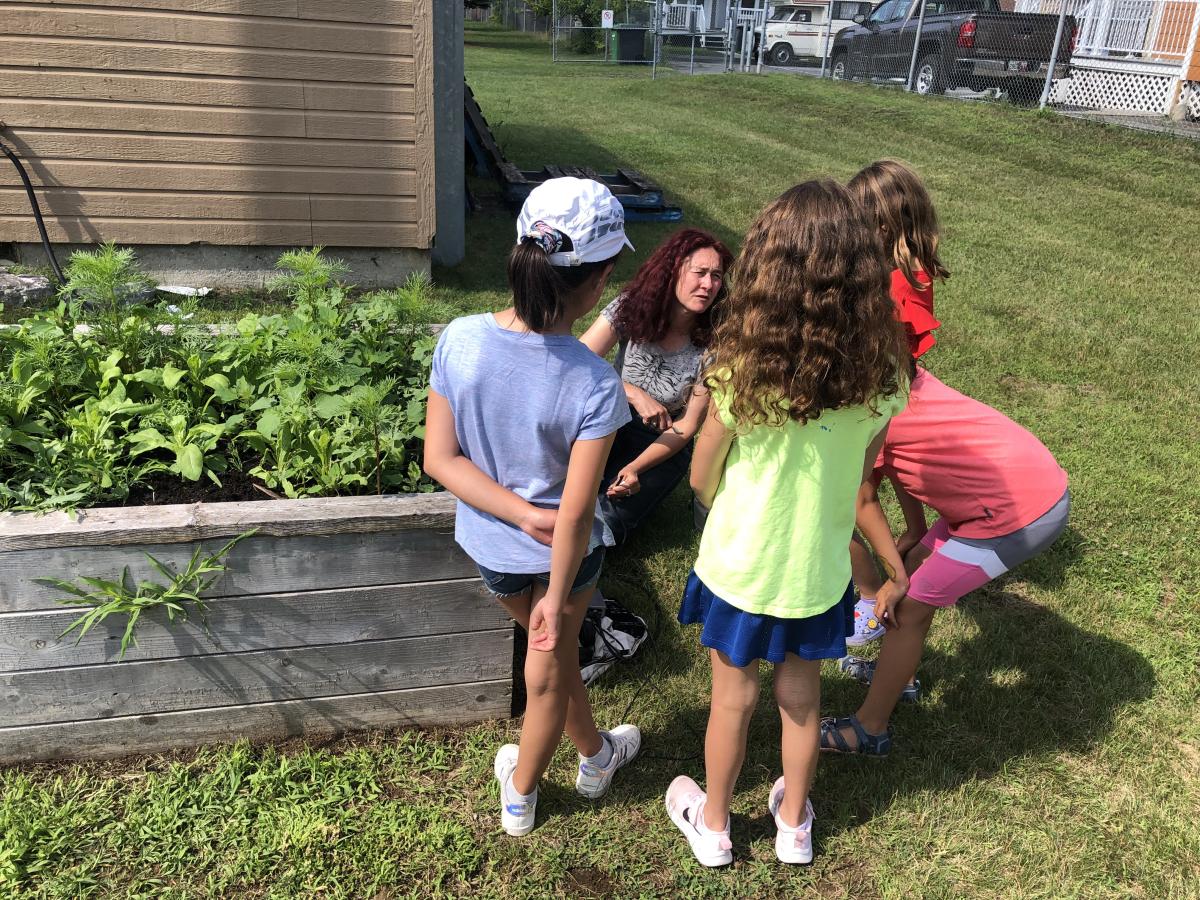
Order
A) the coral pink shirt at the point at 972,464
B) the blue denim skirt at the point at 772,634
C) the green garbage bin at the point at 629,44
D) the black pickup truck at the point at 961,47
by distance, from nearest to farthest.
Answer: the blue denim skirt at the point at 772,634 → the coral pink shirt at the point at 972,464 → the black pickup truck at the point at 961,47 → the green garbage bin at the point at 629,44

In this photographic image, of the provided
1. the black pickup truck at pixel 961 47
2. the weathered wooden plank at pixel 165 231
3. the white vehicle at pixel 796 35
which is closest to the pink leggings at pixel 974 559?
the weathered wooden plank at pixel 165 231

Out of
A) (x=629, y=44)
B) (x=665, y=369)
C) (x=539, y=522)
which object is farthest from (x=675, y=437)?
(x=629, y=44)

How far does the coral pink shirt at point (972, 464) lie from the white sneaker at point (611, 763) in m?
1.10

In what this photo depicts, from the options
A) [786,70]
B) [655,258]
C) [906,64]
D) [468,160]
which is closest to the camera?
[655,258]

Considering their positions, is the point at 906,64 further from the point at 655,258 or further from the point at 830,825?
the point at 830,825

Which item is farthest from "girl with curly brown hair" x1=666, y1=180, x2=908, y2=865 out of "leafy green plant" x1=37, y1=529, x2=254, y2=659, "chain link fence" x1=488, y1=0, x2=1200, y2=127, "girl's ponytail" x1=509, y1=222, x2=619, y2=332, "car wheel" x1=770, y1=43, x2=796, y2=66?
"car wheel" x1=770, y1=43, x2=796, y2=66

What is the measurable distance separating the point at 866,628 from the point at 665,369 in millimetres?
1187

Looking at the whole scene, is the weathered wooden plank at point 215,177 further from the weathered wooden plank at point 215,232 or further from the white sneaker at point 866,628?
the white sneaker at point 866,628

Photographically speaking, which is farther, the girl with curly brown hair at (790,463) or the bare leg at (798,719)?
the bare leg at (798,719)

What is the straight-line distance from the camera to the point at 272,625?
2389mm

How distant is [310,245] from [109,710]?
14.1ft

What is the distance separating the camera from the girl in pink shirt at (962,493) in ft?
7.83

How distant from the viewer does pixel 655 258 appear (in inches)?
119

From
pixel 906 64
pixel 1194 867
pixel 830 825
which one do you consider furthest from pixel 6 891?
pixel 906 64
